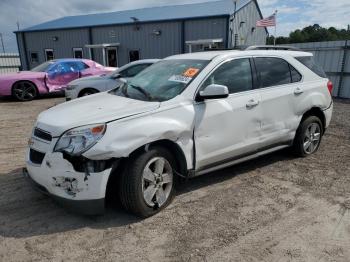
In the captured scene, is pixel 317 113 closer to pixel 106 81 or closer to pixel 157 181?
pixel 157 181

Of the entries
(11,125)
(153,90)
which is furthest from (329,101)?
(11,125)

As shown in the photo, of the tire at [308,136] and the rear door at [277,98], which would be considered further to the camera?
the tire at [308,136]

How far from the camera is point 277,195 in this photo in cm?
410

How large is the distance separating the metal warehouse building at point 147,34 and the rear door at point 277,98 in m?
15.3

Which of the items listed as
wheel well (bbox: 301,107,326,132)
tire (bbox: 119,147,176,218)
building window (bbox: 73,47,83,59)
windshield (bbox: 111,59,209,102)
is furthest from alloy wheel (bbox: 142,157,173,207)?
building window (bbox: 73,47,83,59)

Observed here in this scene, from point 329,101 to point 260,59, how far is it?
1.80 m

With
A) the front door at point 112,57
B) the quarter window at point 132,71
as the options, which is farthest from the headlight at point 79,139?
the front door at point 112,57

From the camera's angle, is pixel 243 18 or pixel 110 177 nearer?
pixel 110 177

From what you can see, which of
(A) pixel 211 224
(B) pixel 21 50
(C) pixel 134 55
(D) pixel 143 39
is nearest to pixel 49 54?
(B) pixel 21 50

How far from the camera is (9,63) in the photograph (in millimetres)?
24734

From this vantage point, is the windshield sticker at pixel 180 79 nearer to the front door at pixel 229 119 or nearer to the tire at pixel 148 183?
the front door at pixel 229 119

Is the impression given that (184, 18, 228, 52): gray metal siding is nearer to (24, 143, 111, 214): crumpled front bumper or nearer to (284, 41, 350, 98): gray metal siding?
(284, 41, 350, 98): gray metal siding

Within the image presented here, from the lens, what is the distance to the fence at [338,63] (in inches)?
478

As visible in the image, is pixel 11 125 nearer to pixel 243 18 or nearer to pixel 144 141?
pixel 144 141
